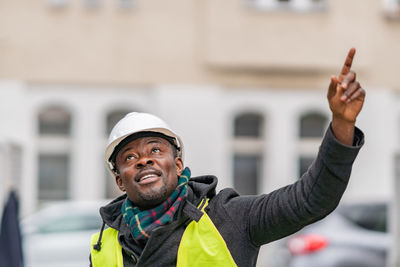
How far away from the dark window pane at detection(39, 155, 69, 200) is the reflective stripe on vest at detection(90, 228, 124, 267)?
14.4 meters

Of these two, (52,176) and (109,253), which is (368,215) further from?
(52,176)

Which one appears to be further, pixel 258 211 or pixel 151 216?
pixel 151 216

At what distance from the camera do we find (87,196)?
17.3 metres

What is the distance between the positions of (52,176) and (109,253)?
14.6 m

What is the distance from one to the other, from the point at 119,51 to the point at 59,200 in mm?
3206

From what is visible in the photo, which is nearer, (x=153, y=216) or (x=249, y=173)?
(x=153, y=216)

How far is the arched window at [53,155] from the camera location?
57.5 feet

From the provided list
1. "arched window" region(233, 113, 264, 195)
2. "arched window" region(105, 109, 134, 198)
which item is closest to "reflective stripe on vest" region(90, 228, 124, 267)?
"arched window" region(105, 109, 134, 198)

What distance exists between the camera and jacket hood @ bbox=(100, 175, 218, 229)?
3.23m

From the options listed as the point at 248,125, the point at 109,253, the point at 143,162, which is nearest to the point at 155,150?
the point at 143,162

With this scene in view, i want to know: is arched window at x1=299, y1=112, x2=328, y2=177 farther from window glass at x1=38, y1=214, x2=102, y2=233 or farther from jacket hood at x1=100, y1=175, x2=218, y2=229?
jacket hood at x1=100, y1=175, x2=218, y2=229

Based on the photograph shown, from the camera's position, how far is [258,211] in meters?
3.03

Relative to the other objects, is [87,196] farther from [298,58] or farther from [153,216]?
[153,216]

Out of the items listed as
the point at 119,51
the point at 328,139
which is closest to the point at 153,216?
the point at 328,139
